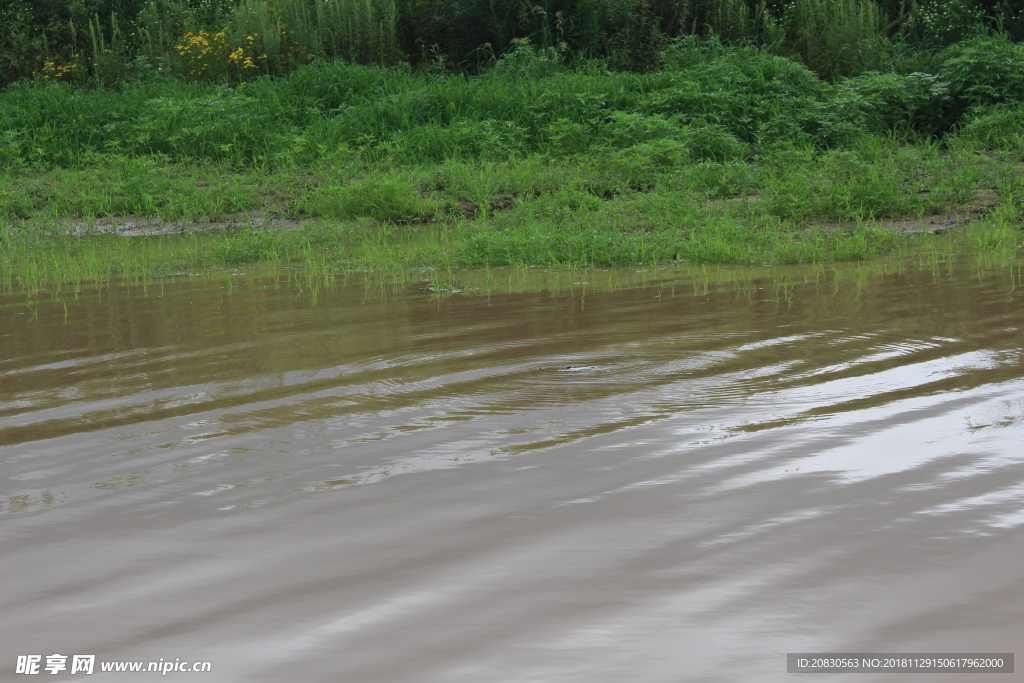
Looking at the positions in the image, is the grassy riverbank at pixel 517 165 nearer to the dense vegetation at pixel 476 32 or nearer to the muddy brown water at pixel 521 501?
the dense vegetation at pixel 476 32

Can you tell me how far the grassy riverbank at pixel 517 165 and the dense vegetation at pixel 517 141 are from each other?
0.11 feet

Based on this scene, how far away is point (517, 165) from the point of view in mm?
10805

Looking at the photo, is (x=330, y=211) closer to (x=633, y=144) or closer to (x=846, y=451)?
(x=633, y=144)

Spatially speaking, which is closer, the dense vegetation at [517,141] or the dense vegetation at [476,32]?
the dense vegetation at [517,141]

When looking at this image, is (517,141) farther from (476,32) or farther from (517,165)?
(476,32)

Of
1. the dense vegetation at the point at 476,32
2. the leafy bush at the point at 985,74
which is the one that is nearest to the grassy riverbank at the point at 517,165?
the leafy bush at the point at 985,74

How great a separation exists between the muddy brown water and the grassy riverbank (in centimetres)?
327

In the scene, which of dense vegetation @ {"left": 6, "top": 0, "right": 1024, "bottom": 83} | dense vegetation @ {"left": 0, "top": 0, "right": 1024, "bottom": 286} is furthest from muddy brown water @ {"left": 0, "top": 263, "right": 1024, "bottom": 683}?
dense vegetation @ {"left": 6, "top": 0, "right": 1024, "bottom": 83}

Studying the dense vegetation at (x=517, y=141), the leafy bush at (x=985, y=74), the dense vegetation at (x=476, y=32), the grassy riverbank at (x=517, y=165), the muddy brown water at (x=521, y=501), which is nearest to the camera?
the muddy brown water at (x=521, y=501)

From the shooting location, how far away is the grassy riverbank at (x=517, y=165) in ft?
26.1

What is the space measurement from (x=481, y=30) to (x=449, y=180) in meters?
5.81

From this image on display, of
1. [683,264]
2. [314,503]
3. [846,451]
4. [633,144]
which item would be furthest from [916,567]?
[633,144]

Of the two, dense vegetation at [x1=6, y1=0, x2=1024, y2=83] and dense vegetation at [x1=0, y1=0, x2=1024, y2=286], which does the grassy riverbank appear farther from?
dense vegetation at [x1=6, y1=0, x2=1024, y2=83]

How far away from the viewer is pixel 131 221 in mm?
10430
